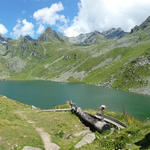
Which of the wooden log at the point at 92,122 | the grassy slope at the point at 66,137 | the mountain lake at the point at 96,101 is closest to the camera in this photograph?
the grassy slope at the point at 66,137

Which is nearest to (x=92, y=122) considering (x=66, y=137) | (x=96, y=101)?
(x=66, y=137)

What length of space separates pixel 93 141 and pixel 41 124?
10153 mm

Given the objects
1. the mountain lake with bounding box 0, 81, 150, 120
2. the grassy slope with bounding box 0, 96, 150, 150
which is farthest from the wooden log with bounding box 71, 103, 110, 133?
the mountain lake with bounding box 0, 81, 150, 120

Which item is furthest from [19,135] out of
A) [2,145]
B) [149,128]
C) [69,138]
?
[149,128]

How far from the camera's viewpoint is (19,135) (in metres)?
18.4

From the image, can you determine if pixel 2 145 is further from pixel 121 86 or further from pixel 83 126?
pixel 121 86

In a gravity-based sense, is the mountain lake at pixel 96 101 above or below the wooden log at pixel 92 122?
below

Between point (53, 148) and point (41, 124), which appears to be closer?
point (53, 148)

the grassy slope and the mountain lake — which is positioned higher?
the grassy slope

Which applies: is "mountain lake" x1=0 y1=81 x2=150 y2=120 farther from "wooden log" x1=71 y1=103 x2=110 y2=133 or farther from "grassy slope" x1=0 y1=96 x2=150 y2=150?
"grassy slope" x1=0 y1=96 x2=150 y2=150

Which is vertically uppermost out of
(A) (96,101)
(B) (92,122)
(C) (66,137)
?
(B) (92,122)

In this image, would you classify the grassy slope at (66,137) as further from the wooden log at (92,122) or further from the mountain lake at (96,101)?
the mountain lake at (96,101)

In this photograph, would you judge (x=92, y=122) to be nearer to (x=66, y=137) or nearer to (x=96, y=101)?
(x=66, y=137)

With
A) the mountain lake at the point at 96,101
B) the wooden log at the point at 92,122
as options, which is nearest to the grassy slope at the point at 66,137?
the wooden log at the point at 92,122
